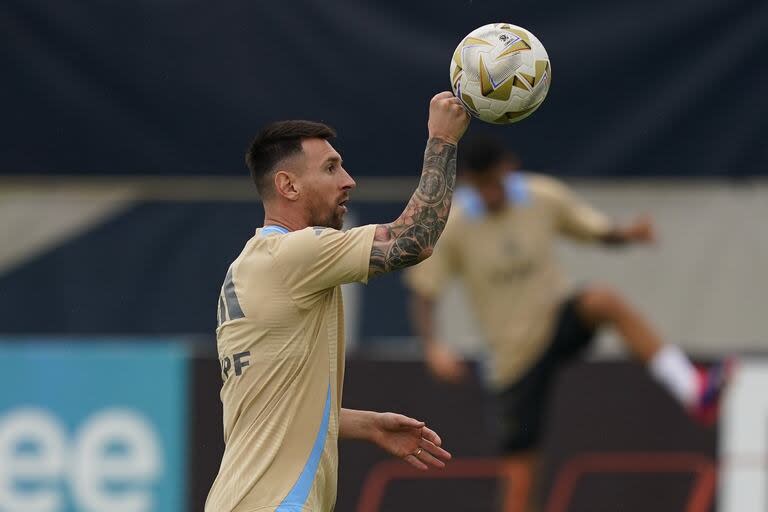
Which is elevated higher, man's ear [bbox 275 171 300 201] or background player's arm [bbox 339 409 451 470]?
man's ear [bbox 275 171 300 201]

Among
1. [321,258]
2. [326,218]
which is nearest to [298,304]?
[321,258]

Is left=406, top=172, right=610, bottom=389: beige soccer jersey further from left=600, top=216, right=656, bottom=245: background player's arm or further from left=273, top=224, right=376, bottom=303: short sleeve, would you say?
left=273, top=224, right=376, bottom=303: short sleeve

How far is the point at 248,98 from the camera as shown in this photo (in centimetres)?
984

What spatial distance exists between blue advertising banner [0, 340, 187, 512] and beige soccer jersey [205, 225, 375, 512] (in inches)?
178

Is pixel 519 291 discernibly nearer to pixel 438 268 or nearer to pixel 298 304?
pixel 438 268

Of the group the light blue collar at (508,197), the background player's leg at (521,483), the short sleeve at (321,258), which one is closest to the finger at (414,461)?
the short sleeve at (321,258)

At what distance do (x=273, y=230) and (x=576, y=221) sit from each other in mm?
4665

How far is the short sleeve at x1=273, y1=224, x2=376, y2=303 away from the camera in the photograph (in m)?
4.36

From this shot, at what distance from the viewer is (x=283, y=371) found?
4.47 meters

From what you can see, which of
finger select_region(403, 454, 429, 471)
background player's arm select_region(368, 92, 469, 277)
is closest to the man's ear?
background player's arm select_region(368, 92, 469, 277)

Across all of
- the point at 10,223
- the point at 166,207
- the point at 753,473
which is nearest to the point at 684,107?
the point at 753,473

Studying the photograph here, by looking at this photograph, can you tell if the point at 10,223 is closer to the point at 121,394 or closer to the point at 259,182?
the point at 121,394

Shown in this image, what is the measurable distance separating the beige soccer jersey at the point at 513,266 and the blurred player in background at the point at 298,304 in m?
4.40

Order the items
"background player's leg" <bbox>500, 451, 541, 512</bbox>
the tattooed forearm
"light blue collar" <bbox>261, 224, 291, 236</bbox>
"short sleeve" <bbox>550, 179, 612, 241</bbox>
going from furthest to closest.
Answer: "short sleeve" <bbox>550, 179, 612, 241</bbox> → "background player's leg" <bbox>500, 451, 541, 512</bbox> → "light blue collar" <bbox>261, 224, 291, 236</bbox> → the tattooed forearm
